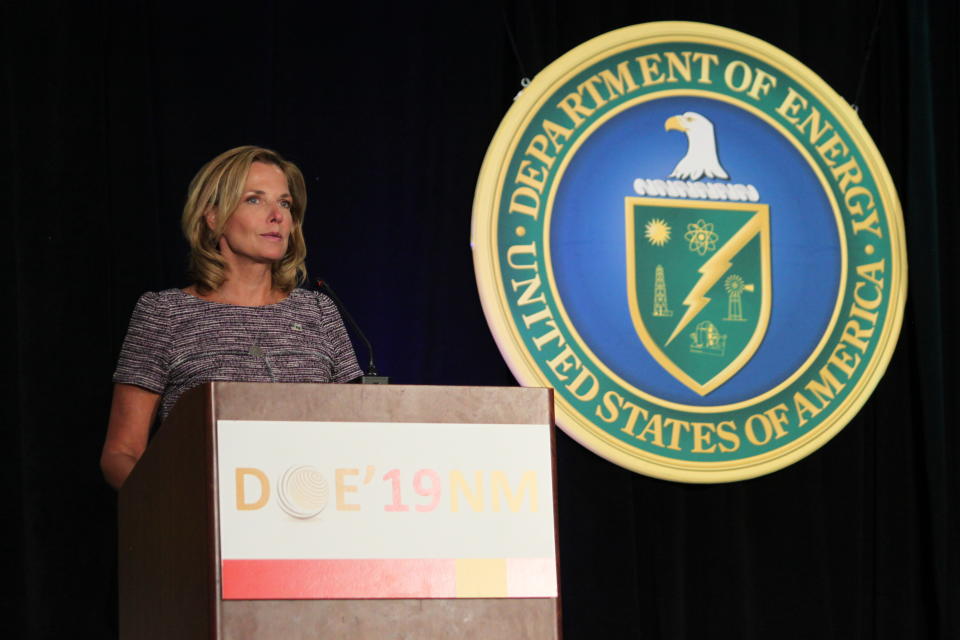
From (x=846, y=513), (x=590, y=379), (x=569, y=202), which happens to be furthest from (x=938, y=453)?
(x=569, y=202)

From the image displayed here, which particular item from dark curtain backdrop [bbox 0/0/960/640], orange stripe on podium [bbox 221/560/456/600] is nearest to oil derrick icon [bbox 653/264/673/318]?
dark curtain backdrop [bbox 0/0/960/640]

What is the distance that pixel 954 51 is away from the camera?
3.77 m

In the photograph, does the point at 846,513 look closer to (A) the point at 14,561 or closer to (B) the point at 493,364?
(B) the point at 493,364

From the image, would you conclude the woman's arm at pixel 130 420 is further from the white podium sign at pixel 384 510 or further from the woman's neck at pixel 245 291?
the white podium sign at pixel 384 510

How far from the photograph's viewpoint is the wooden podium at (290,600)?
4.67ft

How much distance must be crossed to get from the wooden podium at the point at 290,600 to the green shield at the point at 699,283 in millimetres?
1844

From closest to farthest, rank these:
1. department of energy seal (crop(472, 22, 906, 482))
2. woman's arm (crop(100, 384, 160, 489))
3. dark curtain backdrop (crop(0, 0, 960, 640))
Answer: woman's arm (crop(100, 384, 160, 489))
dark curtain backdrop (crop(0, 0, 960, 640))
department of energy seal (crop(472, 22, 906, 482))

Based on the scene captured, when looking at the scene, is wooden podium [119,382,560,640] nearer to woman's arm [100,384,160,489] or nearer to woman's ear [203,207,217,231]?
woman's arm [100,384,160,489]

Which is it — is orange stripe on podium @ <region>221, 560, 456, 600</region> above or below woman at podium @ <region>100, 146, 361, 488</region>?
below

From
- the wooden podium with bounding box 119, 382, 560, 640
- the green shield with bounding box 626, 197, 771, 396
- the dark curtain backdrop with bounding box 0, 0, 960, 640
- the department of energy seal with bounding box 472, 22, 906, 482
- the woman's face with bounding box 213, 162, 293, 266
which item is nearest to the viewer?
the wooden podium with bounding box 119, 382, 560, 640

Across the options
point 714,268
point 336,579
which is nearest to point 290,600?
point 336,579

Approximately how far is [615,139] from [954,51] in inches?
45.1

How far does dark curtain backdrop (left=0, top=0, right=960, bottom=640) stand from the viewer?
2822 mm

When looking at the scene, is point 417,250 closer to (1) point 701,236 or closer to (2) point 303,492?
(1) point 701,236
